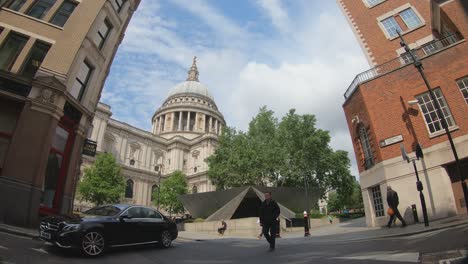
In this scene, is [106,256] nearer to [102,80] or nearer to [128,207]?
[128,207]

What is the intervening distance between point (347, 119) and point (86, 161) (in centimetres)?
5188

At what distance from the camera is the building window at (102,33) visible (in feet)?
54.4

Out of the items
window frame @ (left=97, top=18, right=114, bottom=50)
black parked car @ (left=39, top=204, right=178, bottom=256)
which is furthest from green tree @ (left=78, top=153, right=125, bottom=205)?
black parked car @ (left=39, top=204, right=178, bottom=256)

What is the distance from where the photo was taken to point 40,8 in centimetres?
1462

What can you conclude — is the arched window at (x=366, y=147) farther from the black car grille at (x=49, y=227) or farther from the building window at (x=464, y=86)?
the black car grille at (x=49, y=227)

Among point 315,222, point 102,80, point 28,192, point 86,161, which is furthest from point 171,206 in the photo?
point 28,192

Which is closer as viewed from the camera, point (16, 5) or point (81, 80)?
point (16, 5)

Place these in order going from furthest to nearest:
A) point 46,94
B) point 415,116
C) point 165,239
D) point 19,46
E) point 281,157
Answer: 1. point 281,157
2. point 415,116
3. point 19,46
4. point 46,94
5. point 165,239

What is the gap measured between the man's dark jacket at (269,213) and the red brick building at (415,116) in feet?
30.7

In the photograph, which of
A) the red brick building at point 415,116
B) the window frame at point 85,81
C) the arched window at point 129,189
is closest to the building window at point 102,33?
the window frame at point 85,81

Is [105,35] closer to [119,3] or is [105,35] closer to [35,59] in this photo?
[119,3]

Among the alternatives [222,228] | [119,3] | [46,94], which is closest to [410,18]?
[119,3]

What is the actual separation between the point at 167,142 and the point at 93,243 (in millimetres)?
70787

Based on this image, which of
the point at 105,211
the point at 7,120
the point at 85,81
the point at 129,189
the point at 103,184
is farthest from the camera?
the point at 129,189
